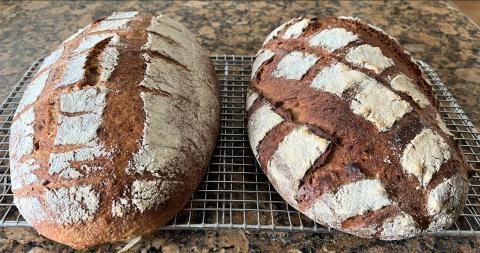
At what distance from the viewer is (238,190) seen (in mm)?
1049

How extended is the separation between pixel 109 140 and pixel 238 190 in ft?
1.16

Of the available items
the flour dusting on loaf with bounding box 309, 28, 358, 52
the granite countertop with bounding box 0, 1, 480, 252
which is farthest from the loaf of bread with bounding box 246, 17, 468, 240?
the granite countertop with bounding box 0, 1, 480, 252

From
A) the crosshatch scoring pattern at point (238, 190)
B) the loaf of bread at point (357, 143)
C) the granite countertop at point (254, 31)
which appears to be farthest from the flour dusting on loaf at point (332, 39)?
the granite countertop at point (254, 31)

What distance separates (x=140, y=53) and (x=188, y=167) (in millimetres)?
378

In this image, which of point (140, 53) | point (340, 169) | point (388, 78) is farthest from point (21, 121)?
point (388, 78)

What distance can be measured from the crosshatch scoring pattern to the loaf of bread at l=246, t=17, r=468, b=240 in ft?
0.19

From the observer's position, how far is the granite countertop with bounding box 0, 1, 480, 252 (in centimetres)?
96

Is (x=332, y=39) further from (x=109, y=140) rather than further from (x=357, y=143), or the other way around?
(x=109, y=140)

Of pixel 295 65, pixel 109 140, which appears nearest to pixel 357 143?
pixel 295 65

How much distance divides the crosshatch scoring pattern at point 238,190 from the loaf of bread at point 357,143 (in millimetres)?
58

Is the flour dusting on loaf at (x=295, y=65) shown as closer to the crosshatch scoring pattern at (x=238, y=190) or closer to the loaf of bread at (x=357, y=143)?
the loaf of bread at (x=357, y=143)

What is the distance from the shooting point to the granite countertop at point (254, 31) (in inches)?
37.8

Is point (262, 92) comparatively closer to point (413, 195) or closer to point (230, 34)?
point (413, 195)

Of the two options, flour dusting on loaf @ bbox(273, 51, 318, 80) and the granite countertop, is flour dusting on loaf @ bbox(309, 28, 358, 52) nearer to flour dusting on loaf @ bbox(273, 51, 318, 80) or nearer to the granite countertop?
flour dusting on loaf @ bbox(273, 51, 318, 80)
